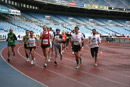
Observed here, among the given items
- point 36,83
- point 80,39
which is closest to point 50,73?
point 36,83

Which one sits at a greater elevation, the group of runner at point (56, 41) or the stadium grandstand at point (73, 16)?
the stadium grandstand at point (73, 16)

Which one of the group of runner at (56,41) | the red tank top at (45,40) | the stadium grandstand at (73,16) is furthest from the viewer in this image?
the stadium grandstand at (73,16)

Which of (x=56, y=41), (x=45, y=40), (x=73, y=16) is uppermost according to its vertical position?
(x=73, y=16)

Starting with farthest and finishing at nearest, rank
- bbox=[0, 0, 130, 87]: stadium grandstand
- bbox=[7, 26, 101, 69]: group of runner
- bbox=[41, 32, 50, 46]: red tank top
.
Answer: bbox=[0, 0, 130, 87]: stadium grandstand → bbox=[41, 32, 50, 46]: red tank top → bbox=[7, 26, 101, 69]: group of runner

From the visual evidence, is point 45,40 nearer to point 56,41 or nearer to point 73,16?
point 56,41

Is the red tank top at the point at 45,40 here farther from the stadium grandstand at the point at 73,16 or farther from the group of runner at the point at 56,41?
the stadium grandstand at the point at 73,16

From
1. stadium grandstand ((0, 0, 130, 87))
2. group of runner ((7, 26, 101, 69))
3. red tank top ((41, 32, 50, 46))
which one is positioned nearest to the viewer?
group of runner ((7, 26, 101, 69))

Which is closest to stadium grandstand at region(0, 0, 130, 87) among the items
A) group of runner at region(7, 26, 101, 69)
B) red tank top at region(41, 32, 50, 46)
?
group of runner at region(7, 26, 101, 69)

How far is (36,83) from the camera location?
641 centimetres

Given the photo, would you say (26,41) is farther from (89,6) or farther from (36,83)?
(89,6)

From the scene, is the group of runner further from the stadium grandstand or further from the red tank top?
the stadium grandstand

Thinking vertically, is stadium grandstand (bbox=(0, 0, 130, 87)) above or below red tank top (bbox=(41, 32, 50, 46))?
above

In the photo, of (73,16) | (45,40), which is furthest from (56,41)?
(73,16)

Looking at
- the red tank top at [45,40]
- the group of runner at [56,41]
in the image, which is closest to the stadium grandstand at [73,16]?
the group of runner at [56,41]
